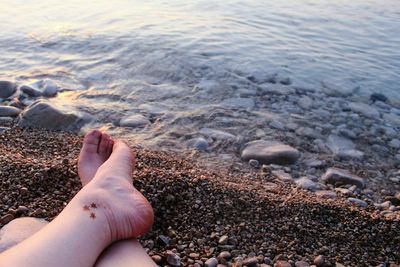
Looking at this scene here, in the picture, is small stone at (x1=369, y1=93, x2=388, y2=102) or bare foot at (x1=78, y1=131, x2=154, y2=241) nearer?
bare foot at (x1=78, y1=131, x2=154, y2=241)

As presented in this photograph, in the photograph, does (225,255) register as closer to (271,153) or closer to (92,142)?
(92,142)

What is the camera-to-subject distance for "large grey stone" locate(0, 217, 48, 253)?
2.43 m

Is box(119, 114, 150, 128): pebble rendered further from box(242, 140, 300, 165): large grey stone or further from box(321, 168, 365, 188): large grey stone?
box(321, 168, 365, 188): large grey stone

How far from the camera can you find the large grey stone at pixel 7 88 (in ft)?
17.4

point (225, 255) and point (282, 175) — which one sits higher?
point (225, 255)

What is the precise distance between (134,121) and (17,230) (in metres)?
2.43

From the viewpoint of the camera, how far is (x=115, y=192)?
8.48 feet

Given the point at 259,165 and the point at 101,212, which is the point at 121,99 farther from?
the point at 101,212

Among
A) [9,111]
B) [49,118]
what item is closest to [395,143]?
[49,118]

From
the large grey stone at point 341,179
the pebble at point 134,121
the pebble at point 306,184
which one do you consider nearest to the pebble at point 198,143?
the pebble at point 134,121

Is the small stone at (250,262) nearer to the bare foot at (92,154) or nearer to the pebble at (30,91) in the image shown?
the bare foot at (92,154)

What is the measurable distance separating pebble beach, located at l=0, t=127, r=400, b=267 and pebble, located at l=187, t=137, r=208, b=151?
0.99 m

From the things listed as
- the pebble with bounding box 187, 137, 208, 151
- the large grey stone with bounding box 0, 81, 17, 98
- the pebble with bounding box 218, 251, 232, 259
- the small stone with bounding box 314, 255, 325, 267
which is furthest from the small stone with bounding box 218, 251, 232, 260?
the large grey stone with bounding box 0, 81, 17, 98

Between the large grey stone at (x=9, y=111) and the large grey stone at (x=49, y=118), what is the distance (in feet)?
0.42
